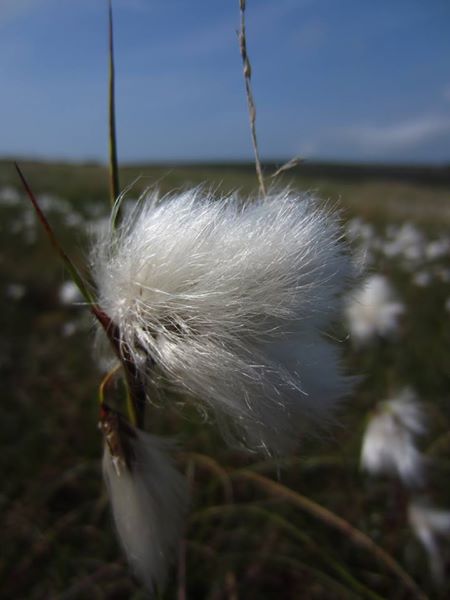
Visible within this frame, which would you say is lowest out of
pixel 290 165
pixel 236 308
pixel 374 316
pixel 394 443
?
pixel 374 316

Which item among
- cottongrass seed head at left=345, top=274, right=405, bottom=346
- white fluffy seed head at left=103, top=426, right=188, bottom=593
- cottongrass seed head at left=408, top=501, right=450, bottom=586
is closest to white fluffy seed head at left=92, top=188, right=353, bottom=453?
white fluffy seed head at left=103, top=426, right=188, bottom=593

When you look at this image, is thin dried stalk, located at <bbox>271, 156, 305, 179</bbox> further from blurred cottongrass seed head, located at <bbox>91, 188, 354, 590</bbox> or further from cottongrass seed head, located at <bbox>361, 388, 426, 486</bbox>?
cottongrass seed head, located at <bbox>361, 388, 426, 486</bbox>

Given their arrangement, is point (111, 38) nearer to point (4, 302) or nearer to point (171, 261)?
point (171, 261)

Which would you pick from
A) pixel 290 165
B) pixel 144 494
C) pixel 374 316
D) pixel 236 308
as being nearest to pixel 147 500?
pixel 144 494

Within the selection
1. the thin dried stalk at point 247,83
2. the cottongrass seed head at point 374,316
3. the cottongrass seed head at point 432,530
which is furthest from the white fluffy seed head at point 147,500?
the cottongrass seed head at point 374,316

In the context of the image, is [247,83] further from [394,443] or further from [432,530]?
[432,530]

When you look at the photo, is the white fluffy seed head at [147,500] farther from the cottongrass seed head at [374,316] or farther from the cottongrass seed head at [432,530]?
the cottongrass seed head at [374,316]
